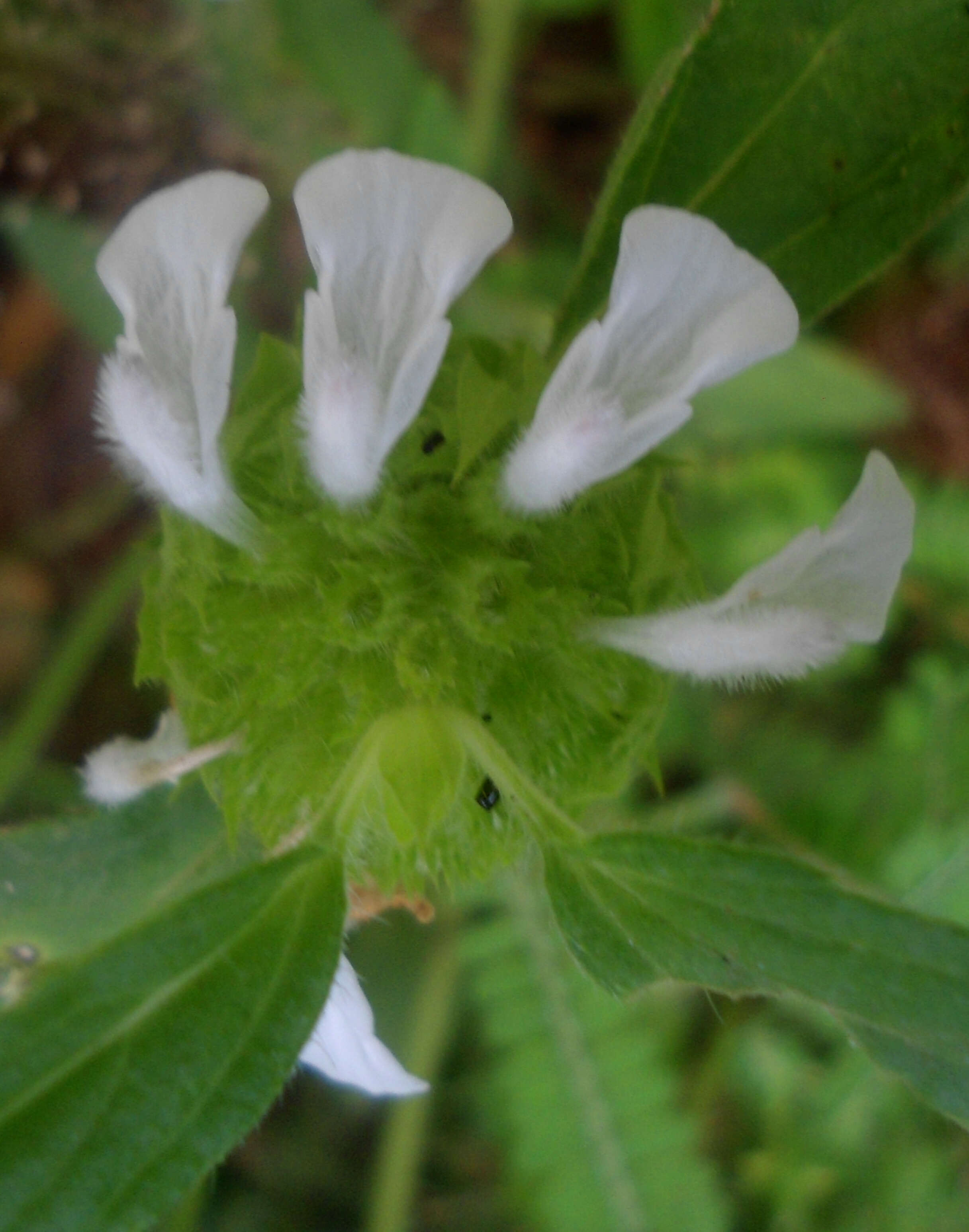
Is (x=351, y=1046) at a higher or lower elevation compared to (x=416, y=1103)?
higher

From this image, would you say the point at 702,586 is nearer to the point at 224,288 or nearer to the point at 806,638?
the point at 806,638

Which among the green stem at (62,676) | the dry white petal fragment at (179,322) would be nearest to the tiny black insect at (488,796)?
the dry white petal fragment at (179,322)

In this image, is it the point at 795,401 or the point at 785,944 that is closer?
the point at 785,944

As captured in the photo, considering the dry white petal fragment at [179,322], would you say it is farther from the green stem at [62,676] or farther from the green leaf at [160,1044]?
the green stem at [62,676]

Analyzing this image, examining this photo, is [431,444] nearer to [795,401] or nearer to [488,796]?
[488,796]

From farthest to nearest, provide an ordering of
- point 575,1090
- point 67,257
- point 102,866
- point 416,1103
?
point 416,1103 < point 575,1090 < point 67,257 < point 102,866

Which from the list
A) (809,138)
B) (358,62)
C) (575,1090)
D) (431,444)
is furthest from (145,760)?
(358,62)

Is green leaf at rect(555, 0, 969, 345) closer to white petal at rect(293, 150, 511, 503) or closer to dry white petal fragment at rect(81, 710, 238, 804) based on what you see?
white petal at rect(293, 150, 511, 503)

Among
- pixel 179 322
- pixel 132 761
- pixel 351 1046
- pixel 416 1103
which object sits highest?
pixel 179 322
